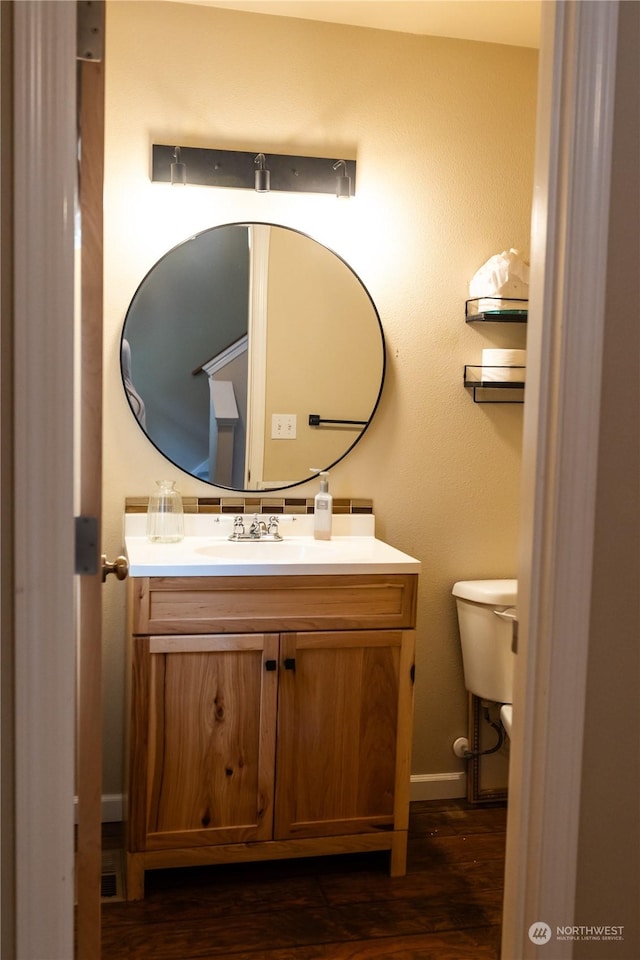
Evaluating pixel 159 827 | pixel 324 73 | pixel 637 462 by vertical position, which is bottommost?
pixel 159 827

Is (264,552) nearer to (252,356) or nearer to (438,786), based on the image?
(252,356)

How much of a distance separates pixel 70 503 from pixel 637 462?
842 mm

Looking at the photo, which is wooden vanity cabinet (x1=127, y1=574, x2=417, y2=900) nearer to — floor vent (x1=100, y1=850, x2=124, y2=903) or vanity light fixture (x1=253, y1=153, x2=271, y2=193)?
floor vent (x1=100, y1=850, x2=124, y2=903)

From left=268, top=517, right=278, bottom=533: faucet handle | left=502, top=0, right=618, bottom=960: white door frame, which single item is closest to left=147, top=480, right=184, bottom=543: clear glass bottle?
left=268, top=517, right=278, bottom=533: faucet handle

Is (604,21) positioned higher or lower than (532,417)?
higher

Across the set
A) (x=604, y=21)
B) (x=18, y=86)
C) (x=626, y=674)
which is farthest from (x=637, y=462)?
(x=18, y=86)

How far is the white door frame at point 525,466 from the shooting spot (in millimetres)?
1188

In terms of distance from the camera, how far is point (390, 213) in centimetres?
291

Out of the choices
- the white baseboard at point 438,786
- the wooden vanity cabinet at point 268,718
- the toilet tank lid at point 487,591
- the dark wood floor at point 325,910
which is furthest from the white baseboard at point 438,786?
the toilet tank lid at point 487,591

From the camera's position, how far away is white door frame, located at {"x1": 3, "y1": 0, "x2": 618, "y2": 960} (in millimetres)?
1188

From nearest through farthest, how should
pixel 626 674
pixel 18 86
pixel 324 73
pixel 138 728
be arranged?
pixel 18 86
pixel 626 674
pixel 138 728
pixel 324 73

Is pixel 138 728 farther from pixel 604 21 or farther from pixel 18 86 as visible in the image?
pixel 604 21

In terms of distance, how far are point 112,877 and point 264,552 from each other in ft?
3.27

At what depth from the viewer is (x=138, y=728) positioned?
234 centimetres
